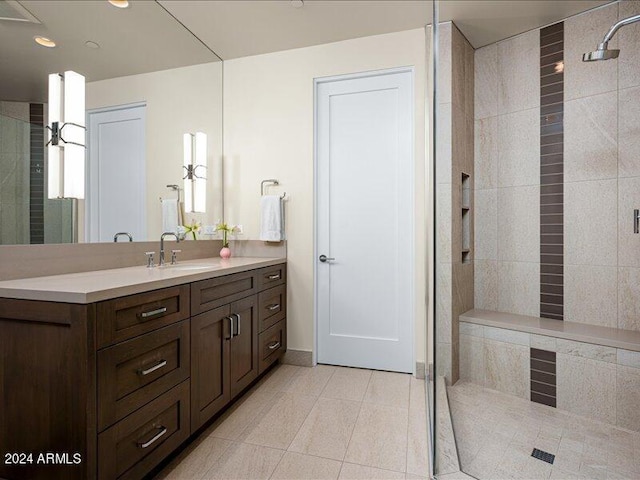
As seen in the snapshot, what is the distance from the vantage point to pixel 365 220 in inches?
107

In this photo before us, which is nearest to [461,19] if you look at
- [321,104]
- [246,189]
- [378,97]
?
[378,97]

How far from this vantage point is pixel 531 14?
1.73m

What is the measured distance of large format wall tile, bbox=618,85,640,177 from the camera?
149cm

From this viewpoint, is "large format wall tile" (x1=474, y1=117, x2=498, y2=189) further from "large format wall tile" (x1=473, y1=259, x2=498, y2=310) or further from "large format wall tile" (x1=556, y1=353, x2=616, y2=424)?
"large format wall tile" (x1=556, y1=353, x2=616, y2=424)

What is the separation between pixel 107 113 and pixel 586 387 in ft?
9.17

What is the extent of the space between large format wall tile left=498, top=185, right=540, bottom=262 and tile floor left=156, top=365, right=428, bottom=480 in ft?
3.52

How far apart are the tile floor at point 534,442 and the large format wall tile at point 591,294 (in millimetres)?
461

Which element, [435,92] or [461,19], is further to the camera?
[461,19]

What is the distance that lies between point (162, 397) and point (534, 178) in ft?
6.66

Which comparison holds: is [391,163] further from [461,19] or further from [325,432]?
[325,432]

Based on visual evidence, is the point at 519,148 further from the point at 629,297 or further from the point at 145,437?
the point at 145,437

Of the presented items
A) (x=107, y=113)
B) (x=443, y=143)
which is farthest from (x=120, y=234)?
(x=443, y=143)

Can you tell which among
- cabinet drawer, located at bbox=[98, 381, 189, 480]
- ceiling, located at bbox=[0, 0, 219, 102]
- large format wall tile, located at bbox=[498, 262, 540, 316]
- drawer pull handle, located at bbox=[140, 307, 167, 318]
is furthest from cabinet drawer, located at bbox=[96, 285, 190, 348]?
large format wall tile, located at bbox=[498, 262, 540, 316]

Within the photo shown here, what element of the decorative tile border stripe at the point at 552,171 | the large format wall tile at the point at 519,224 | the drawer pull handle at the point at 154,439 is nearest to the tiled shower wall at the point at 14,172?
the drawer pull handle at the point at 154,439
